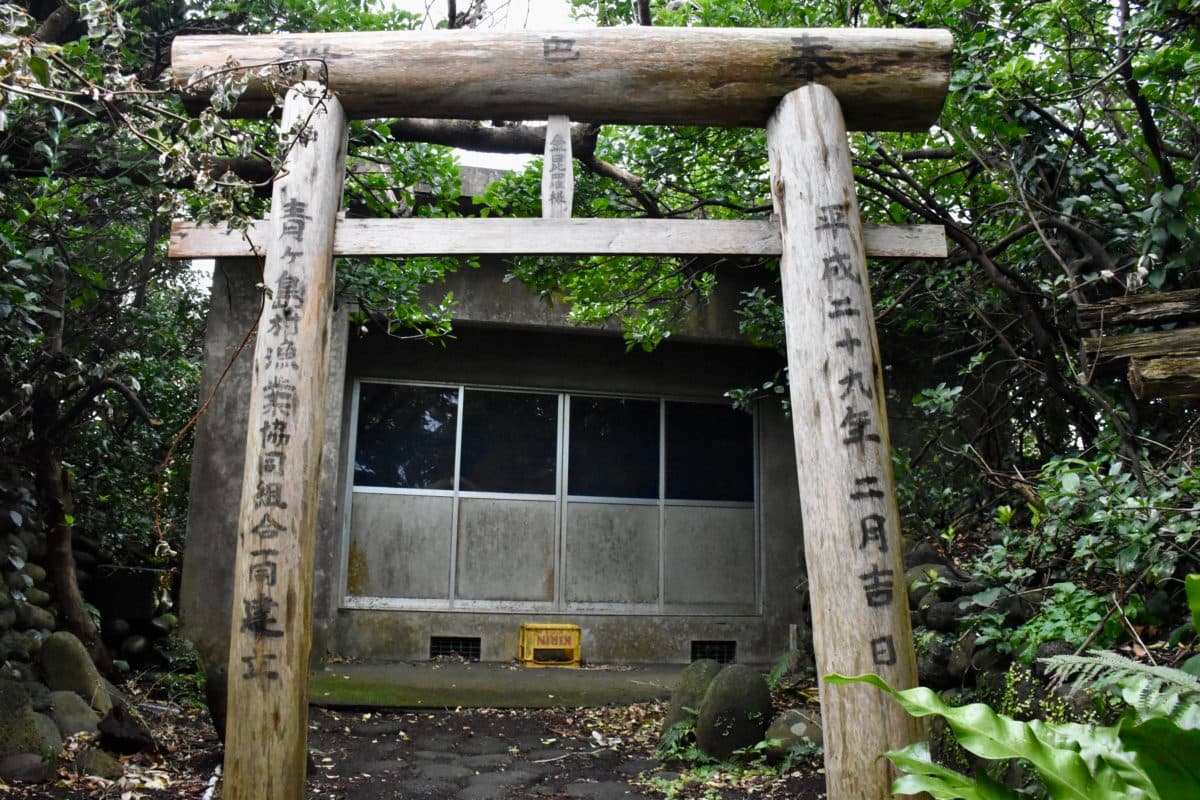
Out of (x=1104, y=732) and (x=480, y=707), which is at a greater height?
(x=1104, y=732)

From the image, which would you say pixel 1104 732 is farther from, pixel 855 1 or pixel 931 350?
pixel 931 350

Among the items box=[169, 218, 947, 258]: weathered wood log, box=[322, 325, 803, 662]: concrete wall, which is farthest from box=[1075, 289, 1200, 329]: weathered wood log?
box=[322, 325, 803, 662]: concrete wall

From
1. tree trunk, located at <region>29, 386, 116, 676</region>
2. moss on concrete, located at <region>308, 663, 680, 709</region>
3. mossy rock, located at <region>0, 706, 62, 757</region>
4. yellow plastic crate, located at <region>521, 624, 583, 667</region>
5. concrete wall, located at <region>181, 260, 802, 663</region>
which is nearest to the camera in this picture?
mossy rock, located at <region>0, 706, 62, 757</region>

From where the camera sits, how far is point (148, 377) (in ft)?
25.2

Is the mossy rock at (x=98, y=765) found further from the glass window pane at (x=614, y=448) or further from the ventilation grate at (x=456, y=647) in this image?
the glass window pane at (x=614, y=448)

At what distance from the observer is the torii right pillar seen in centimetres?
329

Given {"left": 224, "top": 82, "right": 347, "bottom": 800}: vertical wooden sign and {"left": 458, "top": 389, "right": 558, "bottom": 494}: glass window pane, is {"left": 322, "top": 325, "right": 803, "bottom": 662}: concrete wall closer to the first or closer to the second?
{"left": 458, "top": 389, "right": 558, "bottom": 494}: glass window pane

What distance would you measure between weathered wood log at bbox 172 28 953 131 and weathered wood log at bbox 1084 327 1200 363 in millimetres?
1249

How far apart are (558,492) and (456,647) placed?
5.86 feet

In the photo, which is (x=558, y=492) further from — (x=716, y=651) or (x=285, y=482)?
(x=285, y=482)

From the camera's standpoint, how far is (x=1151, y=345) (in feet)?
10.8

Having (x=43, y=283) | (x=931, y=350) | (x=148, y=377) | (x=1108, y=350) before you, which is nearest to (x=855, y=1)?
(x=1108, y=350)

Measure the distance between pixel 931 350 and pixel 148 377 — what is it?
7.15 meters

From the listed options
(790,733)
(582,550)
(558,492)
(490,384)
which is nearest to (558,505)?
(558,492)
